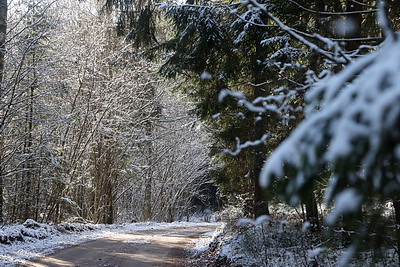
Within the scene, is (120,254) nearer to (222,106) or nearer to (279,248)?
(279,248)

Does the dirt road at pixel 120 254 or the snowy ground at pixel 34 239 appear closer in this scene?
the dirt road at pixel 120 254

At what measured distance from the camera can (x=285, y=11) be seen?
6039 mm

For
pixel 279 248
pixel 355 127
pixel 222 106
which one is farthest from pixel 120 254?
pixel 355 127

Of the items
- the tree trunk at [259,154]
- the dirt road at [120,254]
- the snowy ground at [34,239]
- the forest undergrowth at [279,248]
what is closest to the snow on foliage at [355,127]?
the forest undergrowth at [279,248]

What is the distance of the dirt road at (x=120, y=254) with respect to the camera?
283 inches

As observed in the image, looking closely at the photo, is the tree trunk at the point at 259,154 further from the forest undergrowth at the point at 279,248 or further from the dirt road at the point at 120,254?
the dirt road at the point at 120,254

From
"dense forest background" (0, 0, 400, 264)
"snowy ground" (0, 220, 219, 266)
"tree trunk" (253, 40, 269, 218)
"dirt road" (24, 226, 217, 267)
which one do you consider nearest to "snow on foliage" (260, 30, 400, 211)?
"dense forest background" (0, 0, 400, 264)

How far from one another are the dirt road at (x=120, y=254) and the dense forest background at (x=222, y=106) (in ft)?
6.71

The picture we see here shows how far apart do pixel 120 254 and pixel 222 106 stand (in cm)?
436

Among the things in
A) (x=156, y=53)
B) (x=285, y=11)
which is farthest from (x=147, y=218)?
(x=285, y=11)

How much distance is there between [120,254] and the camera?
27.2ft

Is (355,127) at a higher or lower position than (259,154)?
lower

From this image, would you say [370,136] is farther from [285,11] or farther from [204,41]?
[204,41]

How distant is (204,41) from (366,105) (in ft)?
21.7
